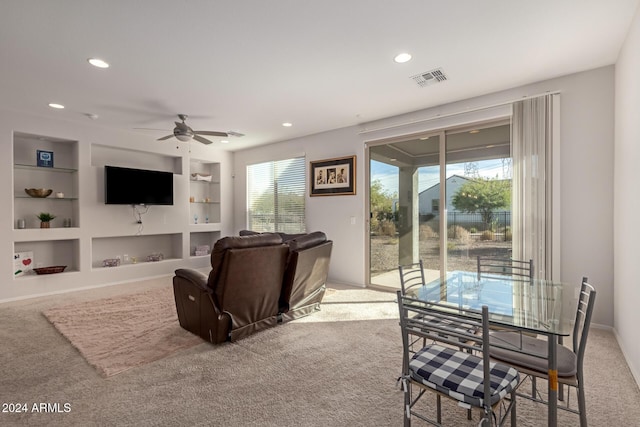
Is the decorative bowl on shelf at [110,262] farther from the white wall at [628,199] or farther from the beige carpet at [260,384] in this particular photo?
the white wall at [628,199]

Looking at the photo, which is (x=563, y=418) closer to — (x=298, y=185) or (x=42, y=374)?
(x=42, y=374)

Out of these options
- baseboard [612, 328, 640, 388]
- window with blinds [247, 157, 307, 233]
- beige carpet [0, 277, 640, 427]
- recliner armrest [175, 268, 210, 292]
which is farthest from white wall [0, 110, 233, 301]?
baseboard [612, 328, 640, 388]

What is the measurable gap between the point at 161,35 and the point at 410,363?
2991mm

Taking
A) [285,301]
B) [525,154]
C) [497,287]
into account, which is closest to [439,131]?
[525,154]

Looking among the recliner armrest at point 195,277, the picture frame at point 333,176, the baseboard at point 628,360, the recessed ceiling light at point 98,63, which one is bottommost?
the baseboard at point 628,360

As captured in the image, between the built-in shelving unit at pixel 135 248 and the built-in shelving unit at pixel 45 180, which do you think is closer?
the built-in shelving unit at pixel 45 180

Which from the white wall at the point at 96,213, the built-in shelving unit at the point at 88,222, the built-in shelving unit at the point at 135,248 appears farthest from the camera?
the built-in shelving unit at the point at 135,248

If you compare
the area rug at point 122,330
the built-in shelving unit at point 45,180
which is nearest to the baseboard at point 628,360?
the area rug at point 122,330

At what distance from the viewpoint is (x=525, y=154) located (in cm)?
349

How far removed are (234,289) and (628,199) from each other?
3402 millimetres

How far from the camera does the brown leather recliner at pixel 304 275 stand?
3.38 m

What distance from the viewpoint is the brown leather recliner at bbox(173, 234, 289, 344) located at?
110 inches

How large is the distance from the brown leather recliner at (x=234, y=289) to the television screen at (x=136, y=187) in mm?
3021

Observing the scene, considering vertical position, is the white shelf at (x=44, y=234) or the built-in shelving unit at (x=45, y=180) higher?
the built-in shelving unit at (x=45, y=180)
